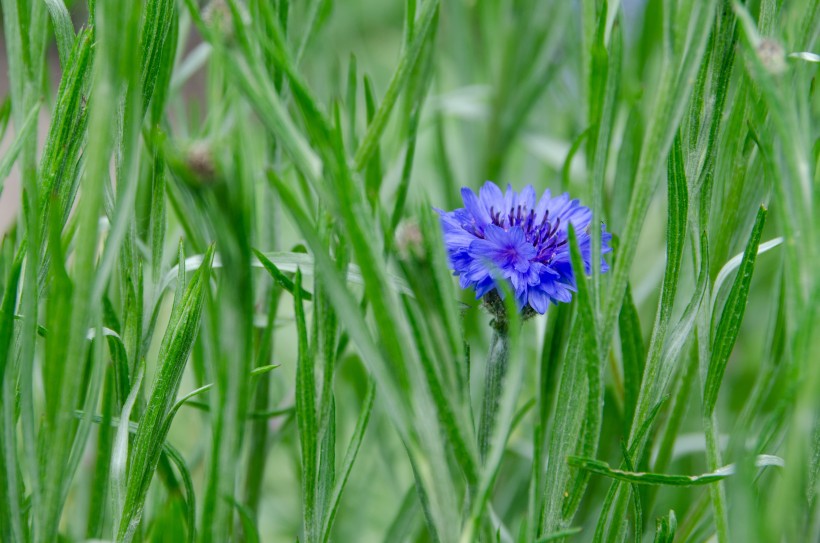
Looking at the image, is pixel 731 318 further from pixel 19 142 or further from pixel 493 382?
pixel 19 142

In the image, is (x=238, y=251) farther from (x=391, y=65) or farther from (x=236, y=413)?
(x=391, y=65)

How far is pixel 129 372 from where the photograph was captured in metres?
0.30

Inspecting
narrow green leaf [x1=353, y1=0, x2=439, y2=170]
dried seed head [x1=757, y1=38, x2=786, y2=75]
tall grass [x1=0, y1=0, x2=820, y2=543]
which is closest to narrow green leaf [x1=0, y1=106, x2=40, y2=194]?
tall grass [x1=0, y1=0, x2=820, y2=543]

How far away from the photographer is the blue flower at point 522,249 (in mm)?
286

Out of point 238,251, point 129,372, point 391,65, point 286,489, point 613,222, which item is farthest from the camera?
point 391,65

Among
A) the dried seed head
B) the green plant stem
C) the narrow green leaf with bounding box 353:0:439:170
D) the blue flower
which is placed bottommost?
the green plant stem

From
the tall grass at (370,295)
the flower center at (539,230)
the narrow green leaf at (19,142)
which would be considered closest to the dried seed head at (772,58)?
the tall grass at (370,295)

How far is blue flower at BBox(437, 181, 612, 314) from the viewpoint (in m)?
0.29

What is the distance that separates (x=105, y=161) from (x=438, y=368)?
10cm

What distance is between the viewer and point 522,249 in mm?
290

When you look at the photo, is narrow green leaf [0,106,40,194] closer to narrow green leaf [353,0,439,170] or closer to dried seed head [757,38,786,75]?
narrow green leaf [353,0,439,170]

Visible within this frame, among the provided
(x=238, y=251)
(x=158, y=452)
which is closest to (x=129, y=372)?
(x=158, y=452)

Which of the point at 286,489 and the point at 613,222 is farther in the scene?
the point at 286,489

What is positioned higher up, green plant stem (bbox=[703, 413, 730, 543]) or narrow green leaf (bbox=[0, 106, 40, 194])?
narrow green leaf (bbox=[0, 106, 40, 194])
